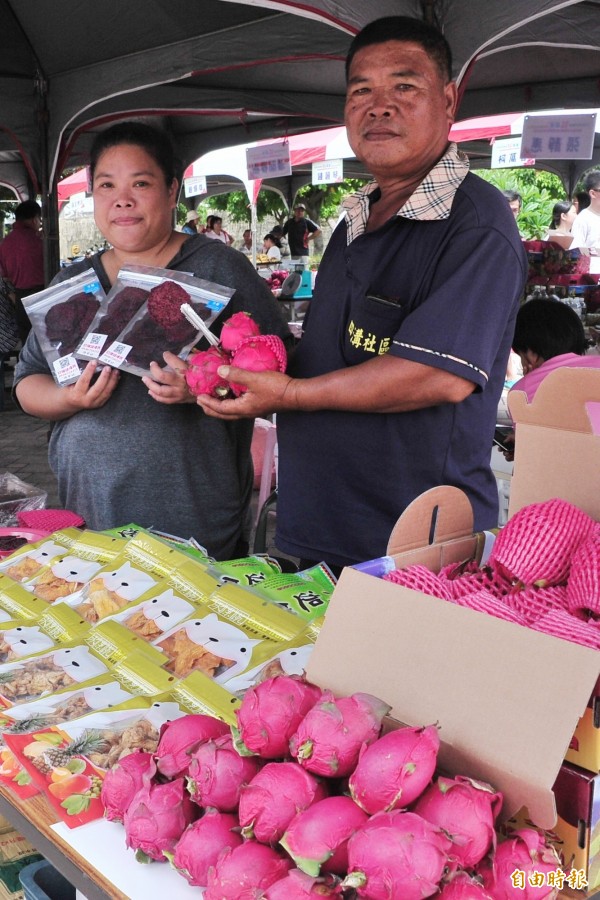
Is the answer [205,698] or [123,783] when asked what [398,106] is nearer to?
[205,698]

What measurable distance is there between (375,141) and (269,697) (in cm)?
128

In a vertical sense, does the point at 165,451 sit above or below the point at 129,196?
below

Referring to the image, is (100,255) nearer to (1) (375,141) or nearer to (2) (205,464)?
(2) (205,464)

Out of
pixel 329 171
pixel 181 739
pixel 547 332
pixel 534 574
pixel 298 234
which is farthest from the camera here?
pixel 298 234

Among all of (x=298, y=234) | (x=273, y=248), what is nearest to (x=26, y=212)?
(x=273, y=248)

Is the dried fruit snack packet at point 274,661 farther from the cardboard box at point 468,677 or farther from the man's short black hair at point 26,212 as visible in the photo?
the man's short black hair at point 26,212

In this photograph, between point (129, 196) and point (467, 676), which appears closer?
point (467, 676)

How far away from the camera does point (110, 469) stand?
2123 mm

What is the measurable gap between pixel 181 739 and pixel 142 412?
1243 millimetres

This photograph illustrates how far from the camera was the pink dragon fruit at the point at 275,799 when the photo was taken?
818 millimetres

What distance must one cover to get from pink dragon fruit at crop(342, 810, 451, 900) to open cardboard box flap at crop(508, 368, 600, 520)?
706 mm

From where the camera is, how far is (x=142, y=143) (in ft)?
6.78

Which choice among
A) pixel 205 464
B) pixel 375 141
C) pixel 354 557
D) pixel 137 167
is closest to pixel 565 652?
pixel 354 557

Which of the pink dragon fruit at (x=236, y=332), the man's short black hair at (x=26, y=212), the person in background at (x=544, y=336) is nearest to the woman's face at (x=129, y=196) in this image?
the pink dragon fruit at (x=236, y=332)
